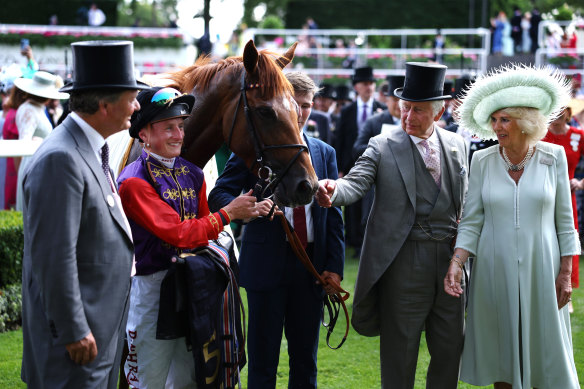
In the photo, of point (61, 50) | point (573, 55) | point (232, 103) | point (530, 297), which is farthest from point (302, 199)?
point (61, 50)

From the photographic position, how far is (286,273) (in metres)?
3.71

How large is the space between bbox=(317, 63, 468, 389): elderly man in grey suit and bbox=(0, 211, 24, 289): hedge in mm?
3777

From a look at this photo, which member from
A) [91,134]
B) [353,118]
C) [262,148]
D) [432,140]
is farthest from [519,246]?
[353,118]

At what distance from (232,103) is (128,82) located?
3.00ft

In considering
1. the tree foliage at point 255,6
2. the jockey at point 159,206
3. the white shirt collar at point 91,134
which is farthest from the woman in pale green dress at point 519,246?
the tree foliage at point 255,6

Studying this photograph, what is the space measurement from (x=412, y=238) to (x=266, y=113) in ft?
3.52

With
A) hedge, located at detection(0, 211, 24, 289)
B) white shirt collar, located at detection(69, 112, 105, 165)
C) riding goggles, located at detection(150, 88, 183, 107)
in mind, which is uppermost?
riding goggles, located at detection(150, 88, 183, 107)

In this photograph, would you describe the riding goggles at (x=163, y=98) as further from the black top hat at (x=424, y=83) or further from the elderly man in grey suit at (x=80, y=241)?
the black top hat at (x=424, y=83)

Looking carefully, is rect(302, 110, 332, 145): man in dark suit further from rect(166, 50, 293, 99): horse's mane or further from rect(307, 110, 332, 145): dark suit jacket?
rect(166, 50, 293, 99): horse's mane

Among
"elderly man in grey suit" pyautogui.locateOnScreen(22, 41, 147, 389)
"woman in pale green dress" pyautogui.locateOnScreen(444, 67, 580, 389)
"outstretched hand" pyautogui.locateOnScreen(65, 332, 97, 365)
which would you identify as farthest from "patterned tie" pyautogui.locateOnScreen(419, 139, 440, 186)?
"outstretched hand" pyautogui.locateOnScreen(65, 332, 97, 365)

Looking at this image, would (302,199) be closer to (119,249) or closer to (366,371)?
(119,249)

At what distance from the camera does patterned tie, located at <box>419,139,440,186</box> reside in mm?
3730

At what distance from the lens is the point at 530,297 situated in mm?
3611

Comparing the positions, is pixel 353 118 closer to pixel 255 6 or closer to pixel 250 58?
pixel 250 58
